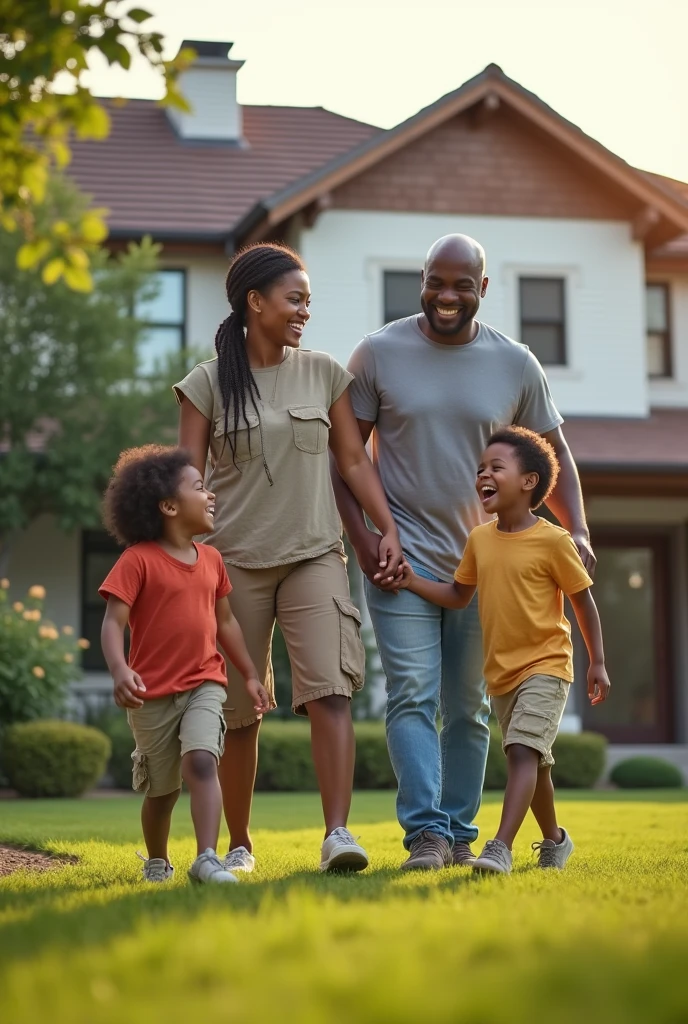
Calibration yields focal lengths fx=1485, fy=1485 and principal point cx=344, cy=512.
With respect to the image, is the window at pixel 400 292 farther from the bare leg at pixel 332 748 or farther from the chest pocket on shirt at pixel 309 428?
the bare leg at pixel 332 748

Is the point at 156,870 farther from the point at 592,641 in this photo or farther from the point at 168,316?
the point at 168,316

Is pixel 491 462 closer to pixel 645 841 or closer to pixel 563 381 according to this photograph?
pixel 645 841

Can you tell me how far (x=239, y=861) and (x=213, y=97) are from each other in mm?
18959

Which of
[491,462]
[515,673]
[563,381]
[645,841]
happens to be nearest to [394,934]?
[515,673]

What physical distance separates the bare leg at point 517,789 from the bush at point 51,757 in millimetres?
9338

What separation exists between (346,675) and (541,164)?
1562cm

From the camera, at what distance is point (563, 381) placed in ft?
66.4

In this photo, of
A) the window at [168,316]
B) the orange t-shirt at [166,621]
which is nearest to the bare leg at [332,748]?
the orange t-shirt at [166,621]

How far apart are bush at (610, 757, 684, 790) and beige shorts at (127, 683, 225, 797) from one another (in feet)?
42.0

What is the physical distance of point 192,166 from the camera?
2206 centimetres

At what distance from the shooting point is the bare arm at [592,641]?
5613 millimetres

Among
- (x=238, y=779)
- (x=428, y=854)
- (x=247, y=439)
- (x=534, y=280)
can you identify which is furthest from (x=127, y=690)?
(x=534, y=280)

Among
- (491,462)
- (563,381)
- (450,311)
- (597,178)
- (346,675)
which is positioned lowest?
(346,675)

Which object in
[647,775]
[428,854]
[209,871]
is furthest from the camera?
[647,775]
